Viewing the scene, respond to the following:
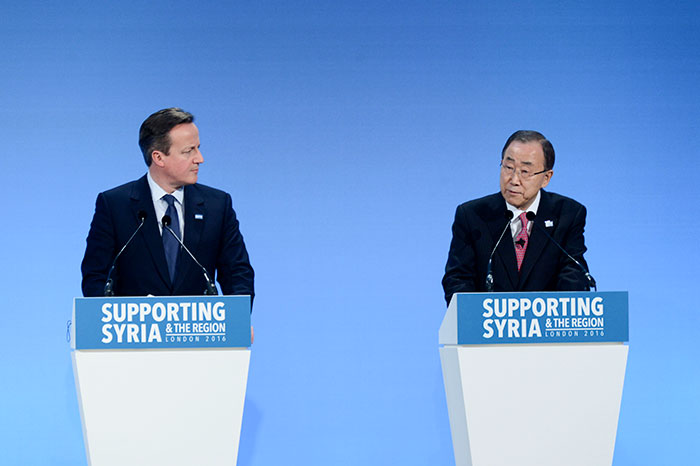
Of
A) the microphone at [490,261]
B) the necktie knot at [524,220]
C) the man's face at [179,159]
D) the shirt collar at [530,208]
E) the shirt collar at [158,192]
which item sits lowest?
the microphone at [490,261]

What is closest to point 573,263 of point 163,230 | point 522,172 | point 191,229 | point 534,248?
point 534,248

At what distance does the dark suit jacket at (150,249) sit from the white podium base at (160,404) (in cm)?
76

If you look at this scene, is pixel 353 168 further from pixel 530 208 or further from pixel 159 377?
pixel 159 377

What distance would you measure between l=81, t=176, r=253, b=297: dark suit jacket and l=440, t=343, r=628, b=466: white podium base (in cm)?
110

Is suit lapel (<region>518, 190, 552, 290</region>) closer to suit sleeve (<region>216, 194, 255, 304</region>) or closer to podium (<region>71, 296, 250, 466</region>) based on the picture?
suit sleeve (<region>216, 194, 255, 304</region>)

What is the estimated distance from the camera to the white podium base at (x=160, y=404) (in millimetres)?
2568

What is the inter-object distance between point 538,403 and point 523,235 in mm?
894

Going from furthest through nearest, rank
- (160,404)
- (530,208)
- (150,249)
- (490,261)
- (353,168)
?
(353,168), (530,208), (150,249), (490,261), (160,404)

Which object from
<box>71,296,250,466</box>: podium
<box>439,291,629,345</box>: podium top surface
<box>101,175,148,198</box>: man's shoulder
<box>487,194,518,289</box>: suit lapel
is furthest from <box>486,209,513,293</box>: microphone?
<box>101,175,148,198</box>: man's shoulder

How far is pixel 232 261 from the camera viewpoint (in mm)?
3461

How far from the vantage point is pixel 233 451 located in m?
2.62

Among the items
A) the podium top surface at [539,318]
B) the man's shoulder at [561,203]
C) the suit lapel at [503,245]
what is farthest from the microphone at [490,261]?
the podium top surface at [539,318]

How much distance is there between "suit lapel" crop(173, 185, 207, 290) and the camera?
336cm

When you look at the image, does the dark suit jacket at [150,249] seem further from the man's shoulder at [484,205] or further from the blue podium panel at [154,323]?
the man's shoulder at [484,205]
